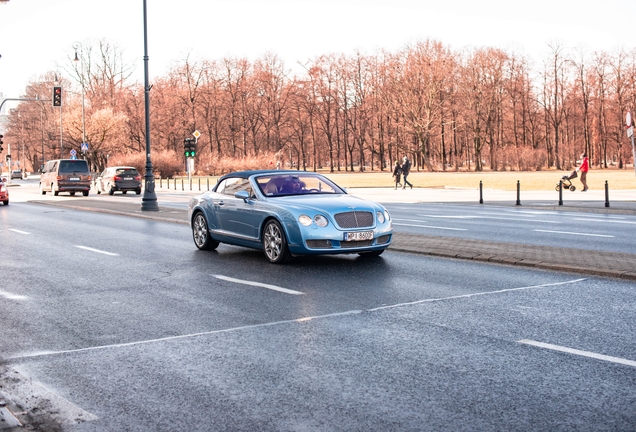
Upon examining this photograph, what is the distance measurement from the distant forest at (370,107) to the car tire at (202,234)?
2512 inches

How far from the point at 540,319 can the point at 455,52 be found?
8222 cm

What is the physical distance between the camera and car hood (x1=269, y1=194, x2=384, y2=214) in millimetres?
11820

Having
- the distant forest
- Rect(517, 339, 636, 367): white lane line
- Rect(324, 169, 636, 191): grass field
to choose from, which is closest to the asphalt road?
Rect(517, 339, 636, 367): white lane line

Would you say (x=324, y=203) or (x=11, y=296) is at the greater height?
(x=324, y=203)

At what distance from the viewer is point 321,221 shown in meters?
11.7

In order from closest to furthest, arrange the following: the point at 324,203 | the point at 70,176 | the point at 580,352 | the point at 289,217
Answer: the point at 580,352 < the point at 289,217 < the point at 324,203 < the point at 70,176

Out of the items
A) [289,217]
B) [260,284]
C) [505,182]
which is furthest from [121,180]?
[260,284]

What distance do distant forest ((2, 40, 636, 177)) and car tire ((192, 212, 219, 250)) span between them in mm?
63808

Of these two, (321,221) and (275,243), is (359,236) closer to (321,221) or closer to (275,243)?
(321,221)

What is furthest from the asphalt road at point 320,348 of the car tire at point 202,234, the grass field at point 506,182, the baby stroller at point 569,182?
the grass field at point 506,182

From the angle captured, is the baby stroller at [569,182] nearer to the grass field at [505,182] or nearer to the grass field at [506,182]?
the grass field at [505,182]

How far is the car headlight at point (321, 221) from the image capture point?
458 inches

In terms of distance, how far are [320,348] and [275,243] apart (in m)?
5.60

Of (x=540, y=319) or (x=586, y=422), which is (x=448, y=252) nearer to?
(x=540, y=319)
